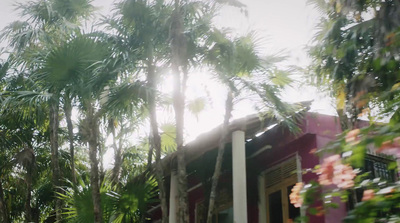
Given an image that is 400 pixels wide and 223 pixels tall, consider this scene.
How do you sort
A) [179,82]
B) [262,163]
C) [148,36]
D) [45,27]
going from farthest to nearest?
[45,27], [262,163], [148,36], [179,82]

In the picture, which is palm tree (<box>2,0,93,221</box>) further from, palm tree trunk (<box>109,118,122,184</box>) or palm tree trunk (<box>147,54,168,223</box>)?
palm tree trunk (<box>147,54,168,223</box>)

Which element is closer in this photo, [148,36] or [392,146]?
[392,146]

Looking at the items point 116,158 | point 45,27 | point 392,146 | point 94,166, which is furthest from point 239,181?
point 45,27

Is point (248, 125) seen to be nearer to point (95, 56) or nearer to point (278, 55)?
point (278, 55)

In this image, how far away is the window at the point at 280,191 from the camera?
31.5 feet

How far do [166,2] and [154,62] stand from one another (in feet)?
3.66

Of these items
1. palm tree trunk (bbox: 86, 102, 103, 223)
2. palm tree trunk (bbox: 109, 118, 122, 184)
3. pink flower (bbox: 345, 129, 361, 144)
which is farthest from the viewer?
palm tree trunk (bbox: 109, 118, 122, 184)

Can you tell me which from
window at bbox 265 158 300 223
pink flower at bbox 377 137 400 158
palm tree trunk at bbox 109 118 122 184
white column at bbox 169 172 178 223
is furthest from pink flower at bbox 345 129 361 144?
palm tree trunk at bbox 109 118 122 184

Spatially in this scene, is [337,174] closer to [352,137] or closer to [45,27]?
[352,137]

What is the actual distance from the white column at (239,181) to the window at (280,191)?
3.88 feet

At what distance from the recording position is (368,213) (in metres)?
2.23

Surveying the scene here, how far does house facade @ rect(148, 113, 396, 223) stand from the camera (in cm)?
884

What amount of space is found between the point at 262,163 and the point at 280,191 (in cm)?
84

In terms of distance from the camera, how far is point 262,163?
1062 centimetres
